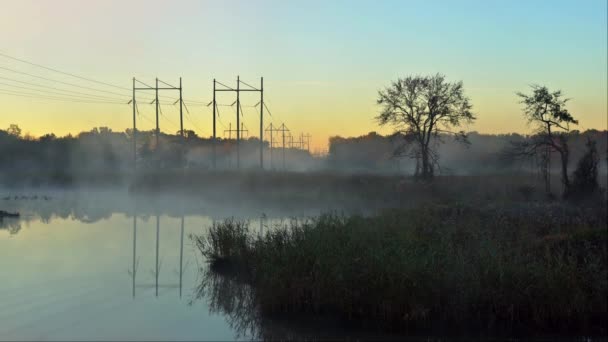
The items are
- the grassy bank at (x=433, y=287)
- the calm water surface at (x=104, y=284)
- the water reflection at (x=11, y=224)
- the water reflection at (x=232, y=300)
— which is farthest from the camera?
the water reflection at (x=11, y=224)

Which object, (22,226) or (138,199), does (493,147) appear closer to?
(138,199)

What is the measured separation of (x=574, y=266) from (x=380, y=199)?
22.8m

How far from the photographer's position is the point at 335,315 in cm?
1102

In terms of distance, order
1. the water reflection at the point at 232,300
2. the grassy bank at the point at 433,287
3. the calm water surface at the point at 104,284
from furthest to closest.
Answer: the water reflection at the point at 232,300 < the calm water surface at the point at 104,284 < the grassy bank at the point at 433,287

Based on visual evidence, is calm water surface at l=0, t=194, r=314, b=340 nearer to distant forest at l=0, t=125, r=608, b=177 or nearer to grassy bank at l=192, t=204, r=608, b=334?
grassy bank at l=192, t=204, r=608, b=334

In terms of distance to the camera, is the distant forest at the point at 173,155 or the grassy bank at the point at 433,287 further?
the distant forest at the point at 173,155

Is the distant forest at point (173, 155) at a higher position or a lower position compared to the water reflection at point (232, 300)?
higher

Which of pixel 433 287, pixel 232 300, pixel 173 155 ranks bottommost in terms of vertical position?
pixel 232 300

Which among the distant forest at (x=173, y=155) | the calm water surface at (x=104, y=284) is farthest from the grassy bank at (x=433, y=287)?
the distant forest at (x=173, y=155)

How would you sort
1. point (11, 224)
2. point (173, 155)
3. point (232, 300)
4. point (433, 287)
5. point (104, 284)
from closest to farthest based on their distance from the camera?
point (433, 287) → point (232, 300) → point (104, 284) → point (11, 224) → point (173, 155)

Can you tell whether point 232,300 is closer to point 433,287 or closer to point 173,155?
point 433,287

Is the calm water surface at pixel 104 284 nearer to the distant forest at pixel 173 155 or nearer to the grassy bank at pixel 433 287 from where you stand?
the grassy bank at pixel 433 287

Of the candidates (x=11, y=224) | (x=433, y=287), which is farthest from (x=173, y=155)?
(x=433, y=287)

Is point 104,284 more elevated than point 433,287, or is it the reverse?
point 433,287
